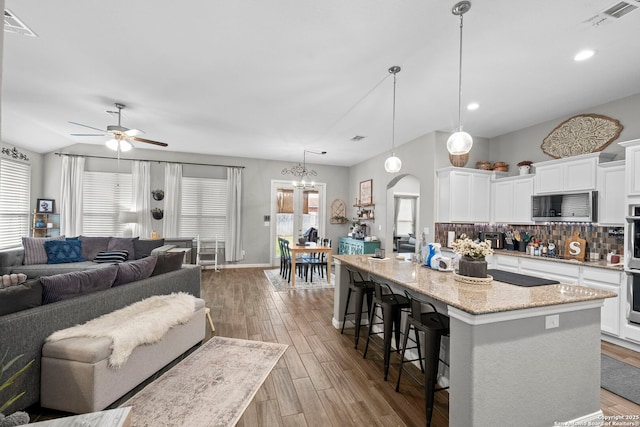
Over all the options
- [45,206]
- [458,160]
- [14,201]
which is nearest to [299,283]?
[458,160]

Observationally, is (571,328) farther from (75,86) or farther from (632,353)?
(75,86)

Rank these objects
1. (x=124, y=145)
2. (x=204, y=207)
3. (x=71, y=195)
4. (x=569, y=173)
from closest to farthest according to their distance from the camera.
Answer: (x=569, y=173) < (x=124, y=145) < (x=71, y=195) < (x=204, y=207)

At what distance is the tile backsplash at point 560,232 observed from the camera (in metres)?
3.83

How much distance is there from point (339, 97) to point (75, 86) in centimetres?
328

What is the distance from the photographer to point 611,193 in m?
3.68

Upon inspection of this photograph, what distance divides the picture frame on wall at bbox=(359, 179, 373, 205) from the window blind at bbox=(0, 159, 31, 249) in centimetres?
729

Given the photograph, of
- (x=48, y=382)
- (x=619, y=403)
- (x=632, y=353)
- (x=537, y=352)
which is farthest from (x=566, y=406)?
(x=48, y=382)

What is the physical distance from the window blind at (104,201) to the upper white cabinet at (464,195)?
6.80 metres

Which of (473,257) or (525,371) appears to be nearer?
(525,371)

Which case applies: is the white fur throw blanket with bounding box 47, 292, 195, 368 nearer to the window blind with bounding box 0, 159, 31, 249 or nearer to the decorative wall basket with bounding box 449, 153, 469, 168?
the decorative wall basket with bounding box 449, 153, 469, 168

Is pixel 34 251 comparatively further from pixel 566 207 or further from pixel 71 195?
pixel 566 207

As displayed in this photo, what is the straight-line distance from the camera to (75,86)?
364 cm

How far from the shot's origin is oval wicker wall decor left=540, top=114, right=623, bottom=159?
3.91 meters

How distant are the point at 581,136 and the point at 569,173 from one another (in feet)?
2.02
